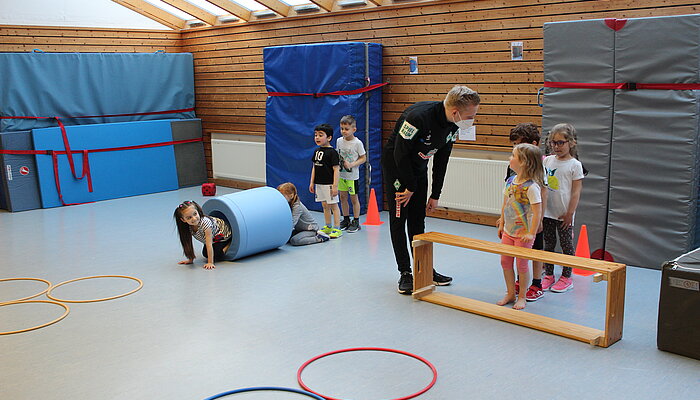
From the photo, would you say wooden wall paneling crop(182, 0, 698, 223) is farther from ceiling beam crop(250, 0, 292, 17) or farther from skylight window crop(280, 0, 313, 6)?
skylight window crop(280, 0, 313, 6)

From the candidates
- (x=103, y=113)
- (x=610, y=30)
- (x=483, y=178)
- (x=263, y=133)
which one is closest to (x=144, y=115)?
(x=103, y=113)

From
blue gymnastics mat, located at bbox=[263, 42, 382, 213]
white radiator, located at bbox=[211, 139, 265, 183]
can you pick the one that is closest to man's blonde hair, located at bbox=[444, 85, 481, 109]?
blue gymnastics mat, located at bbox=[263, 42, 382, 213]

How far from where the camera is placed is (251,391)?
3529 millimetres

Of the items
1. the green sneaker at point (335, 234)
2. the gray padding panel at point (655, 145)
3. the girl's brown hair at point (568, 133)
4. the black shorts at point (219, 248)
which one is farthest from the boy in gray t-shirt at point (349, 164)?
the gray padding panel at point (655, 145)

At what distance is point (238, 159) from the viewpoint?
33.2 feet

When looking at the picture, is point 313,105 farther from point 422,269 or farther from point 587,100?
point 422,269

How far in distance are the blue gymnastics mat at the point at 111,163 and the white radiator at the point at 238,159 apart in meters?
0.66

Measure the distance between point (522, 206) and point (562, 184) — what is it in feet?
1.92

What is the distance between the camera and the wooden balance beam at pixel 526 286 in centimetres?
399

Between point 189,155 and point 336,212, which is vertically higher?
point 189,155

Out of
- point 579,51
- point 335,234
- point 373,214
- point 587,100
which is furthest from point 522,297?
point 373,214

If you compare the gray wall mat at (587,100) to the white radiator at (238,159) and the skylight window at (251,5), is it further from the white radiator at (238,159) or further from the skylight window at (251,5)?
the skylight window at (251,5)

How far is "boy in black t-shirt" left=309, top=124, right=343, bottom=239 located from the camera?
273 inches

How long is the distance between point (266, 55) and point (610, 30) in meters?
4.58
